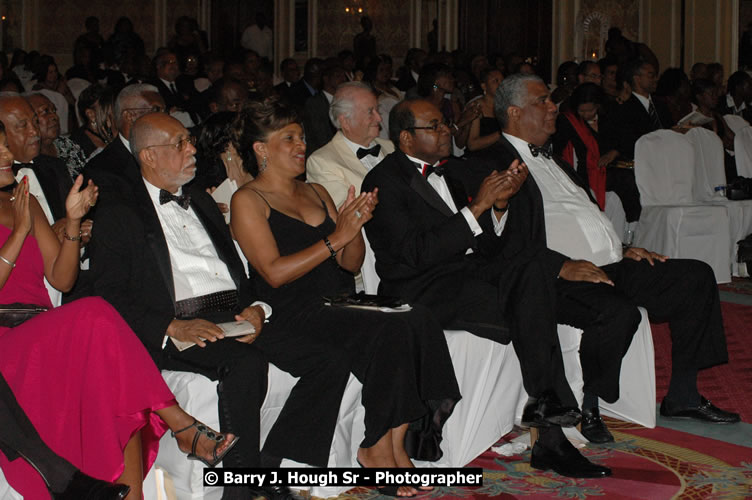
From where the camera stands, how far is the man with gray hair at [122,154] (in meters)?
3.31

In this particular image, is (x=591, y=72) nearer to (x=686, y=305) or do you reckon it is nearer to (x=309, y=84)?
(x=309, y=84)

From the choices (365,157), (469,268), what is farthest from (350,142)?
(469,268)

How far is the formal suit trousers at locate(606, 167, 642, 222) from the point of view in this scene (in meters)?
7.05

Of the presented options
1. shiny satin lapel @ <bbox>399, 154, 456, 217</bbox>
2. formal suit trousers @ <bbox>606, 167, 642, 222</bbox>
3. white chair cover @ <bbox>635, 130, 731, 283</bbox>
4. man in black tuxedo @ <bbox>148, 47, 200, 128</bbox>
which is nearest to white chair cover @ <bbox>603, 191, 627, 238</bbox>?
formal suit trousers @ <bbox>606, 167, 642, 222</bbox>

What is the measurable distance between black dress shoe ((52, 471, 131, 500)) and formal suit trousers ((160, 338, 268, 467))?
0.42 meters

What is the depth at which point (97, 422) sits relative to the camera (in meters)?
2.71

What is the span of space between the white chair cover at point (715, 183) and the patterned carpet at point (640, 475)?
11.9 ft

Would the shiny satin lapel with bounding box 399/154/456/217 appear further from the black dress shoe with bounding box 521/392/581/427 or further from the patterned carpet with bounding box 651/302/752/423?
the patterned carpet with bounding box 651/302/752/423

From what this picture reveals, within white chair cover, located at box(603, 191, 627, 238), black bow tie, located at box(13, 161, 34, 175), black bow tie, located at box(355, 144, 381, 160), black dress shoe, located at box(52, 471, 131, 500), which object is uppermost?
black bow tie, located at box(355, 144, 381, 160)

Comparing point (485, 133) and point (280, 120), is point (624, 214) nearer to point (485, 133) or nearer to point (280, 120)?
point (485, 133)

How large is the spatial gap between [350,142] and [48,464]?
266 centimetres

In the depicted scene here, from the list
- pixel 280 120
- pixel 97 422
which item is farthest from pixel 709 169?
pixel 97 422

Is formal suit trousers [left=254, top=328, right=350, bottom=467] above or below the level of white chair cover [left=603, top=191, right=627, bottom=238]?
below

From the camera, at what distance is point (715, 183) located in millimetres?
7160
